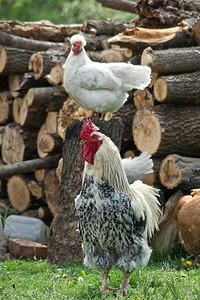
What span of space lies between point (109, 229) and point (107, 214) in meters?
0.14

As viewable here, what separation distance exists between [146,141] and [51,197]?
2478 mm

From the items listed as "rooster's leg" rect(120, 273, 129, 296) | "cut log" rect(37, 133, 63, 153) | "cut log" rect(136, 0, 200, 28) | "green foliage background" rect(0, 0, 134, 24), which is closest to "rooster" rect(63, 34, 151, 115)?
"cut log" rect(136, 0, 200, 28)

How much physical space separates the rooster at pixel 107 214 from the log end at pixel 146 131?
2.07m

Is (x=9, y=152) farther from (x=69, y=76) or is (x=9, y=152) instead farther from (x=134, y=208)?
(x=134, y=208)

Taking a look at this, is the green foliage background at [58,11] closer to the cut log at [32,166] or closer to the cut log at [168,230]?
the cut log at [32,166]

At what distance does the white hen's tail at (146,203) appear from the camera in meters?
4.64

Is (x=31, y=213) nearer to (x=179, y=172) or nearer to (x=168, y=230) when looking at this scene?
(x=168, y=230)

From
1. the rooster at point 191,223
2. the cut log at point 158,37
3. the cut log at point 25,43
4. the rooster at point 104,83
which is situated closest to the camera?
the rooster at point 191,223

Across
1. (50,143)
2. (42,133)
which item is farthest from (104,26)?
(50,143)

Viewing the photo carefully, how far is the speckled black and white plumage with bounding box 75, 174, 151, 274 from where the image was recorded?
4.46 metres

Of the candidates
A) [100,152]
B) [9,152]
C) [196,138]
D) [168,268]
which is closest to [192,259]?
[168,268]

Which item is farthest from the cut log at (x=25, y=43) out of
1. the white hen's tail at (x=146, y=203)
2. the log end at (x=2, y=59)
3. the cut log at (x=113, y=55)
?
the white hen's tail at (x=146, y=203)

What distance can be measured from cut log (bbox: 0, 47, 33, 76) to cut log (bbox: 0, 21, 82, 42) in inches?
22.0

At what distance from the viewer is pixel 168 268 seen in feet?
Result: 18.8
